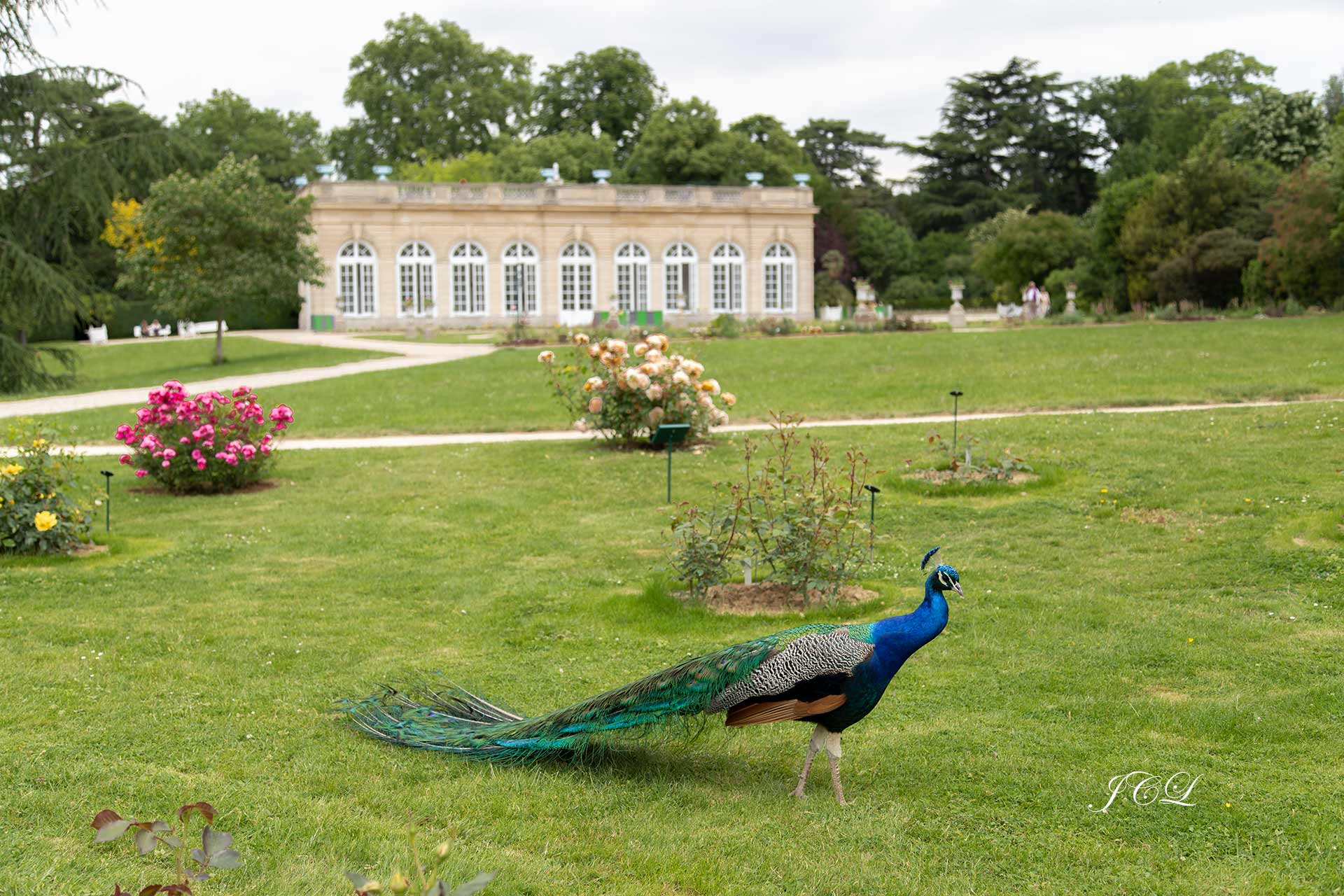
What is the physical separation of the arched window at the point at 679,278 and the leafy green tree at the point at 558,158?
26.7 ft

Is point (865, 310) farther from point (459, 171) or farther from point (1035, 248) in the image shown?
point (459, 171)

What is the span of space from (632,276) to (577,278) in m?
2.37

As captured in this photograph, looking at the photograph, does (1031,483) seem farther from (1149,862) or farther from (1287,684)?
(1149,862)

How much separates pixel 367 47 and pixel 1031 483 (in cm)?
6006

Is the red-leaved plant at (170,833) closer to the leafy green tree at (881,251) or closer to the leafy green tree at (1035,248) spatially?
the leafy green tree at (1035,248)

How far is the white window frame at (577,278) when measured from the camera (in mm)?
52750

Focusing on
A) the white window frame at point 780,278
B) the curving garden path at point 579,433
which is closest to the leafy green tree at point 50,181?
the curving garden path at point 579,433

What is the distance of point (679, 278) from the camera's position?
178 feet

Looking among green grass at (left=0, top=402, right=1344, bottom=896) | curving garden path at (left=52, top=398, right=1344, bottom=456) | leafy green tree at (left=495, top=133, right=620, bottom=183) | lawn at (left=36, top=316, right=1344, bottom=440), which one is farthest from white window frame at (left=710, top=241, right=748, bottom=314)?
green grass at (left=0, top=402, right=1344, bottom=896)

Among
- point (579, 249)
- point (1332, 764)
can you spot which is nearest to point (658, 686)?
point (1332, 764)

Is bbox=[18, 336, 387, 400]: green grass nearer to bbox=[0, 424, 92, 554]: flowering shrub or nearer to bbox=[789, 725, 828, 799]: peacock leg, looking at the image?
bbox=[0, 424, 92, 554]: flowering shrub

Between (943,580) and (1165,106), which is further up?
(1165,106)

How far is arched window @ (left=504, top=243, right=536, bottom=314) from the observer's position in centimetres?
5219

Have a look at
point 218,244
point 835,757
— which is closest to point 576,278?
point 218,244
